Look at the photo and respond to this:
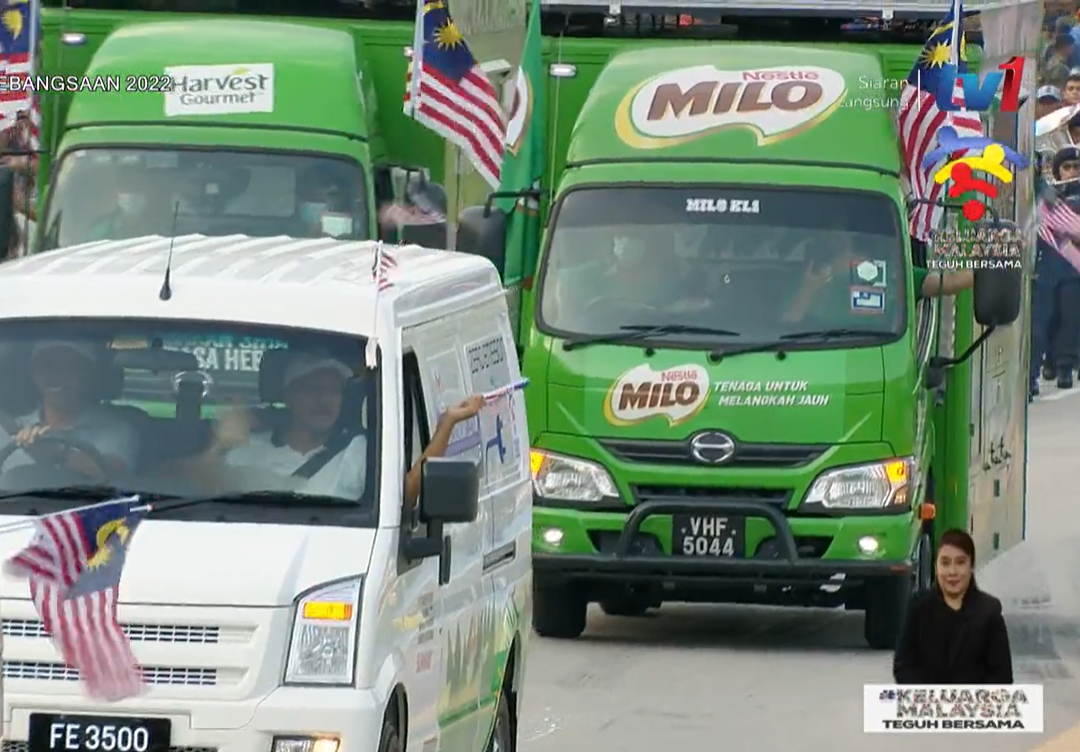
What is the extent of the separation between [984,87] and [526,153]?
2535mm

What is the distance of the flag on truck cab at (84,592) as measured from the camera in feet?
31.1

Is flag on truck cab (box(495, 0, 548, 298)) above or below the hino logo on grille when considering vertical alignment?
above

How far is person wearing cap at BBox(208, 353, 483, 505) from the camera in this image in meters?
10.1

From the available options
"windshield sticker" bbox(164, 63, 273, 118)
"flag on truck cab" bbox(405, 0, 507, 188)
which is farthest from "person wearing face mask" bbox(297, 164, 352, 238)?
"flag on truck cab" bbox(405, 0, 507, 188)

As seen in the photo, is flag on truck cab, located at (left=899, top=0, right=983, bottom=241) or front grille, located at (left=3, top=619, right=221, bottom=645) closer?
front grille, located at (left=3, top=619, right=221, bottom=645)

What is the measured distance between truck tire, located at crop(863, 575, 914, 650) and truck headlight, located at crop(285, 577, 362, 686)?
746cm

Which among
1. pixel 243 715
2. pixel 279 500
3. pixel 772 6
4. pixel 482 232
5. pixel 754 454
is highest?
pixel 279 500

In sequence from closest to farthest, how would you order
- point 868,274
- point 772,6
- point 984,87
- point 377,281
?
point 377,281 → point 868,274 → point 984,87 → point 772,6

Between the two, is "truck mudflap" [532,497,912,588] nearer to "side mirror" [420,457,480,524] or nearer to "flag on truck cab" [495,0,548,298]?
"flag on truck cab" [495,0,548,298]

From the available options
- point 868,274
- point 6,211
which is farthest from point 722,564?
point 6,211

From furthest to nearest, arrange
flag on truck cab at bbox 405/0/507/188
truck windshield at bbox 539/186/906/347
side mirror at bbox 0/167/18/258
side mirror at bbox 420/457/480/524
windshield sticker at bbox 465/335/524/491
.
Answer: flag on truck cab at bbox 405/0/507/188
side mirror at bbox 0/167/18/258
truck windshield at bbox 539/186/906/347
windshield sticker at bbox 465/335/524/491
side mirror at bbox 420/457/480/524

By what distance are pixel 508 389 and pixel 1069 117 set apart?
19871 millimetres

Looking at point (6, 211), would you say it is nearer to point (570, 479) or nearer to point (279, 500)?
point (570, 479)

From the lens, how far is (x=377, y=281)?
1060cm
